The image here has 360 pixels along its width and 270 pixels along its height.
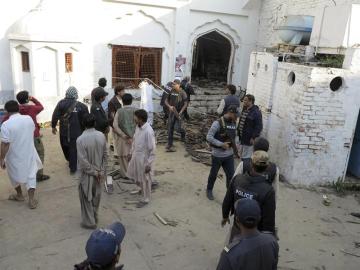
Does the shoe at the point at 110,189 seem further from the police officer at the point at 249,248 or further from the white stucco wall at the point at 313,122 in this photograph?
the police officer at the point at 249,248

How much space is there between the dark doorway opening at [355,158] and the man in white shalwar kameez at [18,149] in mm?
7066

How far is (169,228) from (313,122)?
12.6 ft

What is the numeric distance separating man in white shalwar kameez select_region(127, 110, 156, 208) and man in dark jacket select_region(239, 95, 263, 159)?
2.10m

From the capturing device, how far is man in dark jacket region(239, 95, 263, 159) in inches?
270

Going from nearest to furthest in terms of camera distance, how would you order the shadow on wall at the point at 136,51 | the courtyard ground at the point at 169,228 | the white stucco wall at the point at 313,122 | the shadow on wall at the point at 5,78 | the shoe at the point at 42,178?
the courtyard ground at the point at 169,228 → the shoe at the point at 42,178 → the white stucco wall at the point at 313,122 → the shadow on wall at the point at 5,78 → the shadow on wall at the point at 136,51

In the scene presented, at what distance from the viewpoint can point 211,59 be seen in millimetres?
18234

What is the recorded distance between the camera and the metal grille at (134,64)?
1240 centimetres

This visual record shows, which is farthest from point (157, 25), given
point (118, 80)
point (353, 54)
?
point (353, 54)

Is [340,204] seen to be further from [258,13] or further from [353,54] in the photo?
[258,13]

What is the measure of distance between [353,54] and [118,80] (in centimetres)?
798

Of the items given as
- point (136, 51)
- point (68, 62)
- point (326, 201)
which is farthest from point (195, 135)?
point (68, 62)

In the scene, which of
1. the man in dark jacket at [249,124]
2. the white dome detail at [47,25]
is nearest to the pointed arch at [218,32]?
the white dome detail at [47,25]

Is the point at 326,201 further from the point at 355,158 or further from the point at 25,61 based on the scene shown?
the point at 25,61

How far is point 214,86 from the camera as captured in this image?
615 inches
